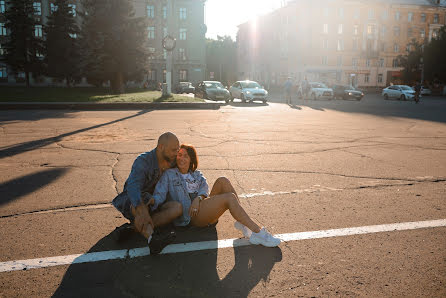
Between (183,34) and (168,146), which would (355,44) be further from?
(168,146)

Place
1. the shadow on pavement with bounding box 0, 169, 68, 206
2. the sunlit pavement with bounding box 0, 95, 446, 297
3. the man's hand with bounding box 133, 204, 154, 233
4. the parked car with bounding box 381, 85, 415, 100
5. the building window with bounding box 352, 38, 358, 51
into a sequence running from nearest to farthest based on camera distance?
the sunlit pavement with bounding box 0, 95, 446, 297
the man's hand with bounding box 133, 204, 154, 233
the shadow on pavement with bounding box 0, 169, 68, 206
the parked car with bounding box 381, 85, 415, 100
the building window with bounding box 352, 38, 358, 51

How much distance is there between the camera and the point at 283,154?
7766 mm

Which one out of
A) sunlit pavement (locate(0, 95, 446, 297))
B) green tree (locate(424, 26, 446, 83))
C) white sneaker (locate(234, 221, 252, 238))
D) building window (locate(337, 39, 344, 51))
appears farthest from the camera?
building window (locate(337, 39, 344, 51))

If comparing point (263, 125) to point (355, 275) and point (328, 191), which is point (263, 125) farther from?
point (355, 275)

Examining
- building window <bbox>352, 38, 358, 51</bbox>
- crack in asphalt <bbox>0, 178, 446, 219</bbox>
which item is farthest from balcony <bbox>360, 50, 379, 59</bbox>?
crack in asphalt <bbox>0, 178, 446, 219</bbox>

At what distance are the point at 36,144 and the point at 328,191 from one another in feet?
21.3

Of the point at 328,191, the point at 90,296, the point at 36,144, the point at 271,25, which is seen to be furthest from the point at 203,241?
the point at 271,25

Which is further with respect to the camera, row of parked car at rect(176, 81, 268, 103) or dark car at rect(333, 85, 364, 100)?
dark car at rect(333, 85, 364, 100)

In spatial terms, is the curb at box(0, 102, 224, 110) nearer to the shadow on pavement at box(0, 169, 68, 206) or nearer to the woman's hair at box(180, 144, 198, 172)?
the shadow on pavement at box(0, 169, 68, 206)

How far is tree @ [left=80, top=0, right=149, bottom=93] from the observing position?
2975 cm

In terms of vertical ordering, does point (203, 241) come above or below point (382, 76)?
below

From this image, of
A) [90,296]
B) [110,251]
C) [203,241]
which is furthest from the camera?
[203,241]

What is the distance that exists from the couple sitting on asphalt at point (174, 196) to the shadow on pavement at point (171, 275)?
0.94 feet

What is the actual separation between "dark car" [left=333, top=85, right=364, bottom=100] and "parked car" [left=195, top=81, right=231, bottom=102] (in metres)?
12.8
